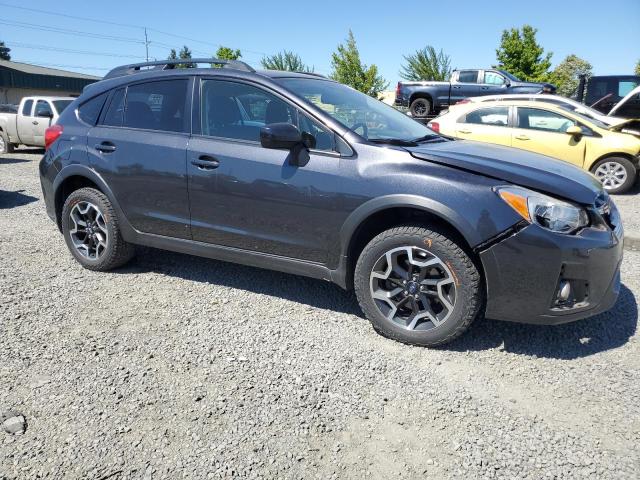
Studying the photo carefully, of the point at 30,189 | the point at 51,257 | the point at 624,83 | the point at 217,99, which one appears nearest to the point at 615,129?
the point at 624,83

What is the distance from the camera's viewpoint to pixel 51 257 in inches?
194

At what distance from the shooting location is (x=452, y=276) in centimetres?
300

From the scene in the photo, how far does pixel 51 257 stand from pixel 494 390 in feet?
14.0

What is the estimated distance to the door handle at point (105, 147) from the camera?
13.6 ft

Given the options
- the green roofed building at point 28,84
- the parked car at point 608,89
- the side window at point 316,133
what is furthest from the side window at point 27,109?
the green roofed building at point 28,84

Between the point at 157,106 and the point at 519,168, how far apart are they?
282cm

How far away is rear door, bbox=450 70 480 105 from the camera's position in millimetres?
18391

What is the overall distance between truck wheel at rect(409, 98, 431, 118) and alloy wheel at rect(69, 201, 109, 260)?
638 inches

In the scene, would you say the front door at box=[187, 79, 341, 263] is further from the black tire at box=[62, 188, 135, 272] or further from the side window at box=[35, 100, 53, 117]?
the side window at box=[35, 100, 53, 117]

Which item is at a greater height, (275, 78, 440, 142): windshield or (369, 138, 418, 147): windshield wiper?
(275, 78, 440, 142): windshield

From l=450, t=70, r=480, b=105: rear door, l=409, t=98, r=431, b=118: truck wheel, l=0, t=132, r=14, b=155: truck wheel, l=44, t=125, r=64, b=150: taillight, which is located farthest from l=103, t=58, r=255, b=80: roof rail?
l=450, t=70, r=480, b=105: rear door

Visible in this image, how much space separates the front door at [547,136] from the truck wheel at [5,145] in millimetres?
14111

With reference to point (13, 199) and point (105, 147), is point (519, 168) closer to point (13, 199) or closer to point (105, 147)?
point (105, 147)

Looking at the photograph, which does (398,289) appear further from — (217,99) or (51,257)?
(51,257)
